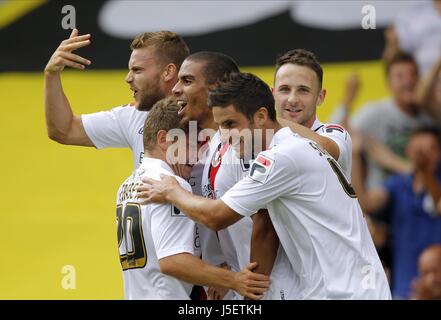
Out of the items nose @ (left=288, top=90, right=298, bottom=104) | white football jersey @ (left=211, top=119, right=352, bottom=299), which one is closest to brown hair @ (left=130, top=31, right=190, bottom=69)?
nose @ (left=288, top=90, right=298, bottom=104)

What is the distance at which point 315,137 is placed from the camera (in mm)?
5707

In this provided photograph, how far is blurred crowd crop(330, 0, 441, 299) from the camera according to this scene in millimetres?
9766

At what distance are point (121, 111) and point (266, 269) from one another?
1.71 meters

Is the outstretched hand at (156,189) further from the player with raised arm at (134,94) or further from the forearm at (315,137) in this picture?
the player with raised arm at (134,94)

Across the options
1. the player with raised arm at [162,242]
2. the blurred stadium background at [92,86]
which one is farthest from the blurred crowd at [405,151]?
the player with raised arm at [162,242]

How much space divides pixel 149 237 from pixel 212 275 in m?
0.42

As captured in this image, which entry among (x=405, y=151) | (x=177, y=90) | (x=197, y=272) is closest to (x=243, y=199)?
(x=197, y=272)

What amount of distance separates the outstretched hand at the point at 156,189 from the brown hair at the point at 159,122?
9.5 inches

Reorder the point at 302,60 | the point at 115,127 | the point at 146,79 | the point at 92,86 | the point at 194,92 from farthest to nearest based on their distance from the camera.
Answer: the point at 92,86 → the point at 115,127 → the point at 146,79 → the point at 302,60 → the point at 194,92

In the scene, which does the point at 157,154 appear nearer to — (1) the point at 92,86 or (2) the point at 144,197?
(2) the point at 144,197

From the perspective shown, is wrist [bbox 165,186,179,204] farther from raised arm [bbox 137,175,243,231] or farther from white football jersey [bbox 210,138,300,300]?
white football jersey [bbox 210,138,300,300]

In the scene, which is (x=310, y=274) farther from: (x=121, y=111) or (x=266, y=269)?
(x=121, y=111)

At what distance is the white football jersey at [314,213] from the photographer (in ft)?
17.0
